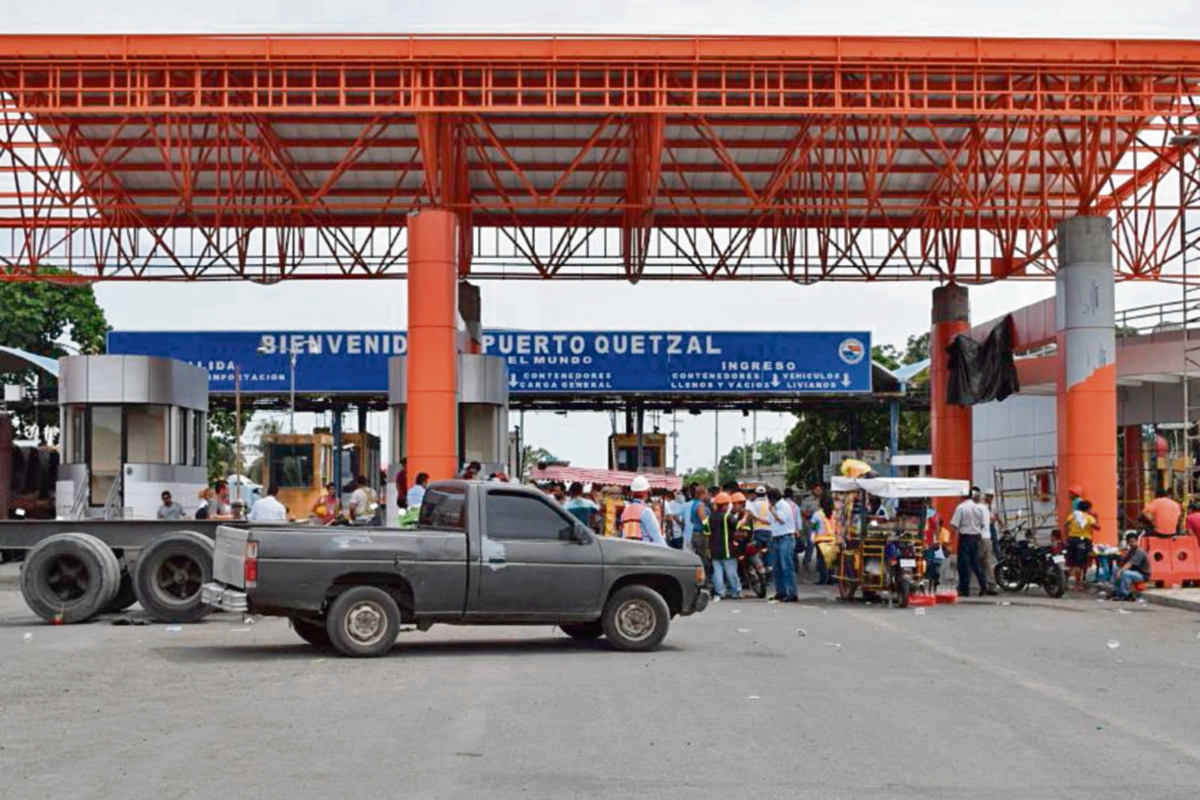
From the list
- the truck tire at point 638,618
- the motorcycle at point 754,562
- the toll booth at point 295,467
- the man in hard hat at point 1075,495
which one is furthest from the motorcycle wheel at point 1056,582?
the toll booth at point 295,467

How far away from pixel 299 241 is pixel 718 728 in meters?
30.8

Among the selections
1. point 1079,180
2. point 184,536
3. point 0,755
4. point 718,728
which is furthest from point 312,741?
point 1079,180

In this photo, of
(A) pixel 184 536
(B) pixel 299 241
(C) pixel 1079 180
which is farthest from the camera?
(B) pixel 299 241

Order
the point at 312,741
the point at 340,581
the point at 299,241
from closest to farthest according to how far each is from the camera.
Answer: the point at 312,741 < the point at 340,581 < the point at 299,241

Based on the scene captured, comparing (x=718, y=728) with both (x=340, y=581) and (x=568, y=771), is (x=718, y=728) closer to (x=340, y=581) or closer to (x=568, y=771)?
(x=568, y=771)

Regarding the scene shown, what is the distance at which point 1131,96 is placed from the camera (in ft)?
92.5

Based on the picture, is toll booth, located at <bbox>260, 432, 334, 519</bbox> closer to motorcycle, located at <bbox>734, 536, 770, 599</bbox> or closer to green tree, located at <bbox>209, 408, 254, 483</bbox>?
motorcycle, located at <bbox>734, 536, 770, 599</bbox>

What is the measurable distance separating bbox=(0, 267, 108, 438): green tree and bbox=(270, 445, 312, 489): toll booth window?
893 inches

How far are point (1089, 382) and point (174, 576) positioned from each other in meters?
18.6

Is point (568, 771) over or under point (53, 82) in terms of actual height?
under

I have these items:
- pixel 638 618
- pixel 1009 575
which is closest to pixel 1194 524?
pixel 1009 575

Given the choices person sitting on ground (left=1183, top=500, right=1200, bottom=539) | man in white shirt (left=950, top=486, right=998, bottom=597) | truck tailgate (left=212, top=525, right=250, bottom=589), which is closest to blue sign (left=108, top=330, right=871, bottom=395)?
person sitting on ground (left=1183, top=500, right=1200, bottom=539)

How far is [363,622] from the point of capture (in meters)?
15.0

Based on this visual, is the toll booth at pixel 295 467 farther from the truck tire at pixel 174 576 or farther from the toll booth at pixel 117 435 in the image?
the truck tire at pixel 174 576
